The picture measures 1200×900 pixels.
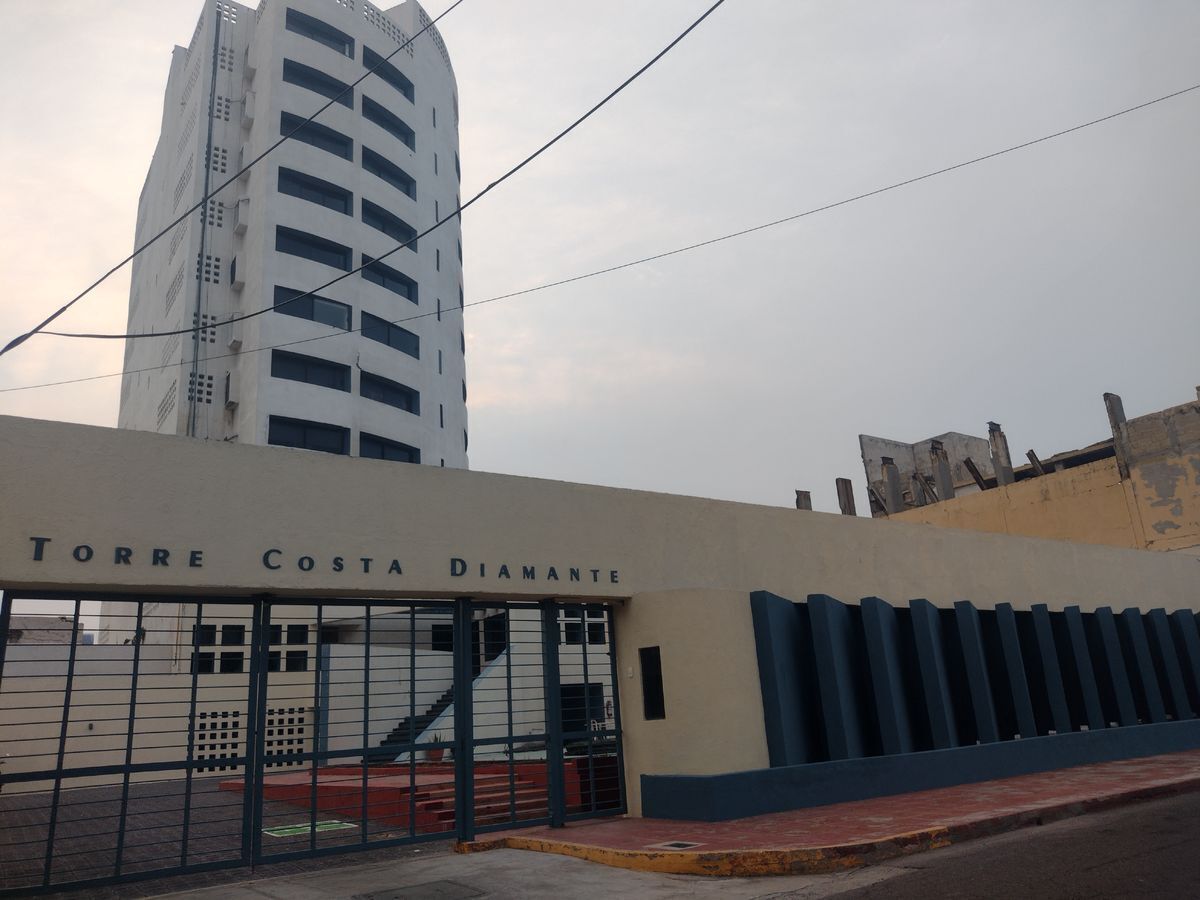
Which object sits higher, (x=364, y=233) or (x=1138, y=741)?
(x=364, y=233)

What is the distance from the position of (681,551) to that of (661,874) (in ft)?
19.0

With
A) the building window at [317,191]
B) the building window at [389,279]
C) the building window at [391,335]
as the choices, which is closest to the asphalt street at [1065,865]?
the building window at [391,335]

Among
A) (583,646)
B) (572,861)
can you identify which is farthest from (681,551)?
(572,861)

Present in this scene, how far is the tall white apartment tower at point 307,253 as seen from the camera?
4056 cm

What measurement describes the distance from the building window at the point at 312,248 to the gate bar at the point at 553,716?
33701 millimetres

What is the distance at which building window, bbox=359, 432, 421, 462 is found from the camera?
41969mm

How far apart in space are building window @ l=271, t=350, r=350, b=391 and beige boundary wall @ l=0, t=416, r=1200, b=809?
2989 centimetres

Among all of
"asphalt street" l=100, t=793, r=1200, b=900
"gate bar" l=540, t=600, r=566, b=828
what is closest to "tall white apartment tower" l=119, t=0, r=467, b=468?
"gate bar" l=540, t=600, r=566, b=828

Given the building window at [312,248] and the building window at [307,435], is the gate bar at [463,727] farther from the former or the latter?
the building window at [312,248]

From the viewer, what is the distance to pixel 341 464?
37.5 ft

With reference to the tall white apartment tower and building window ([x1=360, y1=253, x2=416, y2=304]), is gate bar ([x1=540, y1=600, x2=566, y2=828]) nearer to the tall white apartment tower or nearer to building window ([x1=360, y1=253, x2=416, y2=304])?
the tall white apartment tower

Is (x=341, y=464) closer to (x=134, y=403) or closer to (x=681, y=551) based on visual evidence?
(x=681, y=551)

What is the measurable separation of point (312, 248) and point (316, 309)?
3334 mm

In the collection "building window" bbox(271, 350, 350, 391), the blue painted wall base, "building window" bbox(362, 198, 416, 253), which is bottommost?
the blue painted wall base
